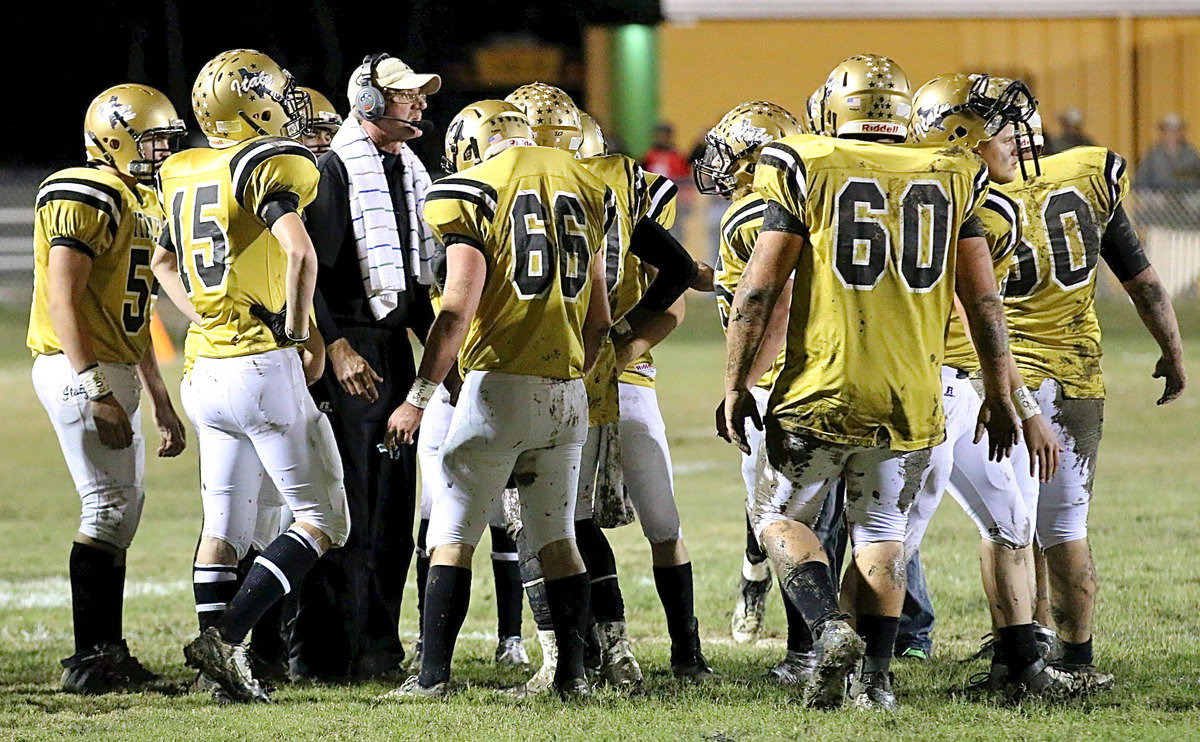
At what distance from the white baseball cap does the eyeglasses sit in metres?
0.03

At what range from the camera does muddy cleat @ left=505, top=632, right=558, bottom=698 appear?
4.98m

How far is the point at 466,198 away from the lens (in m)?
4.55

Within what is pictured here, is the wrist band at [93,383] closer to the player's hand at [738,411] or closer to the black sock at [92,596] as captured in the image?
the black sock at [92,596]

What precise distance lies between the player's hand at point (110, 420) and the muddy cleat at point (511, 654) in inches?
59.8

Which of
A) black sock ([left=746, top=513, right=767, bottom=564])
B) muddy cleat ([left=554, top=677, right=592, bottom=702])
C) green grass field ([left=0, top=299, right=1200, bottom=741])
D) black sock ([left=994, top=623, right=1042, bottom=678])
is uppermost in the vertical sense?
black sock ([left=746, top=513, right=767, bottom=564])

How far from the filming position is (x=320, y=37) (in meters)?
25.6

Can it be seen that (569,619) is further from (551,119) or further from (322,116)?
(322,116)

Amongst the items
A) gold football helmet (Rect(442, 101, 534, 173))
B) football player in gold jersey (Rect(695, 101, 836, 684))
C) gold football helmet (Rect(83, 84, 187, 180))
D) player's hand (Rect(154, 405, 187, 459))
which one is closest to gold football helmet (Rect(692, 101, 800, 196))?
football player in gold jersey (Rect(695, 101, 836, 684))

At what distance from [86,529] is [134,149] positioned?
1328 millimetres

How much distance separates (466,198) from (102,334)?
162 cm

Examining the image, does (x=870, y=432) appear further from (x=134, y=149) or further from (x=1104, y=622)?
(x=134, y=149)

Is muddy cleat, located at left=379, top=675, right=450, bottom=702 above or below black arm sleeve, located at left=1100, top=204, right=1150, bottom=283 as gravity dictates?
below

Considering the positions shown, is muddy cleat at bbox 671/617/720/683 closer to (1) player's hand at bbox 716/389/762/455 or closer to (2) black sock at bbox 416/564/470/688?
(2) black sock at bbox 416/564/470/688

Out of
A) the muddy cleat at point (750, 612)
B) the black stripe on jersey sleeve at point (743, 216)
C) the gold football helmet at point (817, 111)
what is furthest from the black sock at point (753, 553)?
the gold football helmet at point (817, 111)
